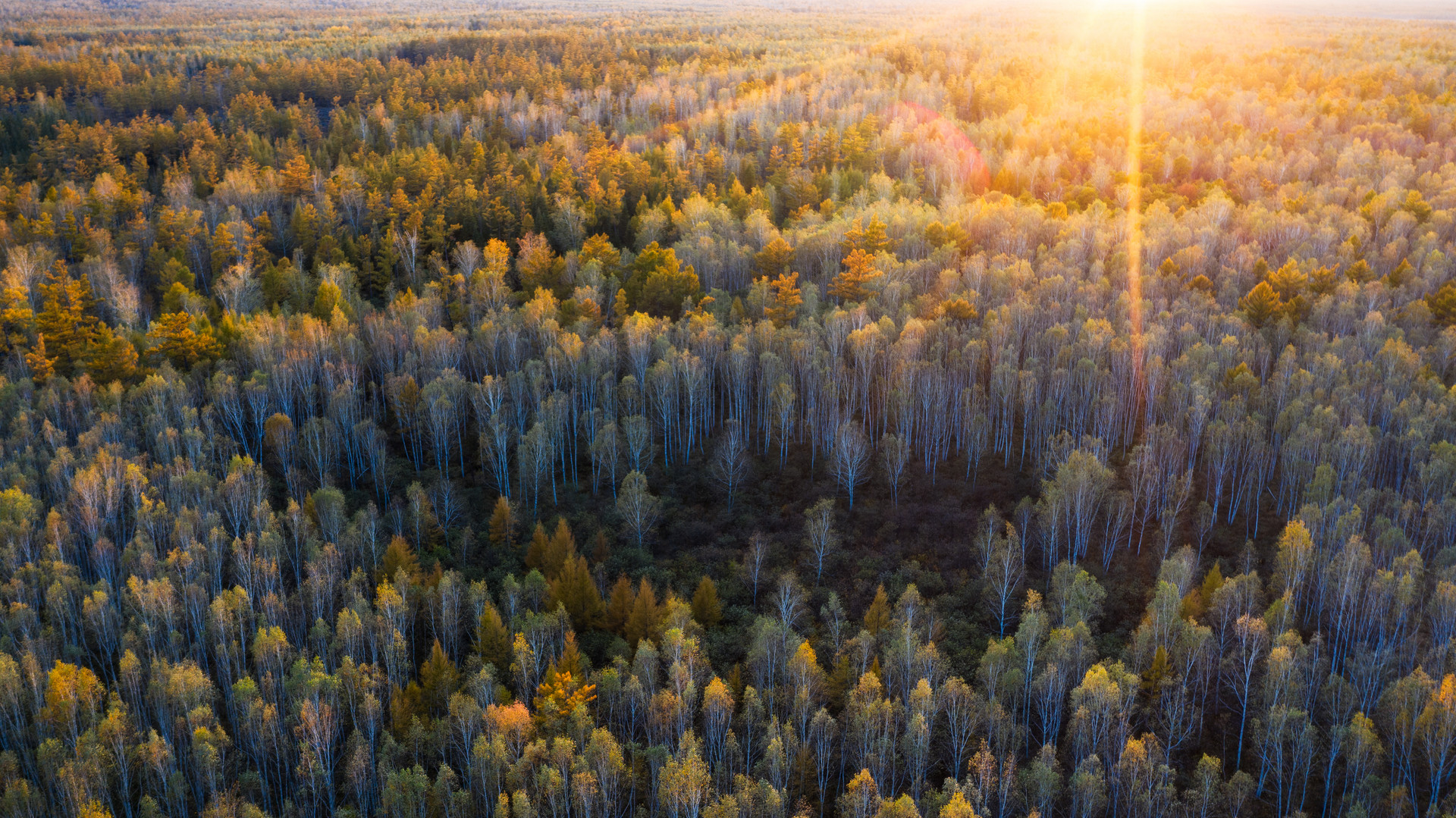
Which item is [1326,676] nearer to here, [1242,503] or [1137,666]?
[1137,666]

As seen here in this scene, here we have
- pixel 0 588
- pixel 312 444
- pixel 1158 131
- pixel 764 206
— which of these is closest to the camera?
pixel 0 588

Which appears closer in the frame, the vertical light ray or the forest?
the forest

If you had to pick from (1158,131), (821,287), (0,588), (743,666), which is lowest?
(743,666)

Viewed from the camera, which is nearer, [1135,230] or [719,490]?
[719,490]

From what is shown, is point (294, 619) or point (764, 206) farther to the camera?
point (764, 206)

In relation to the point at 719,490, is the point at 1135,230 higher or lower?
higher

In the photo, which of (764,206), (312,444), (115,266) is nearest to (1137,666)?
(312,444)

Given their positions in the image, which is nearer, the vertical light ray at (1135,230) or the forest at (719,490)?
the forest at (719,490)

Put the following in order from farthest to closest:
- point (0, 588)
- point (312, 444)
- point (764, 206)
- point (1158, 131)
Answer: point (1158, 131)
point (764, 206)
point (312, 444)
point (0, 588)
